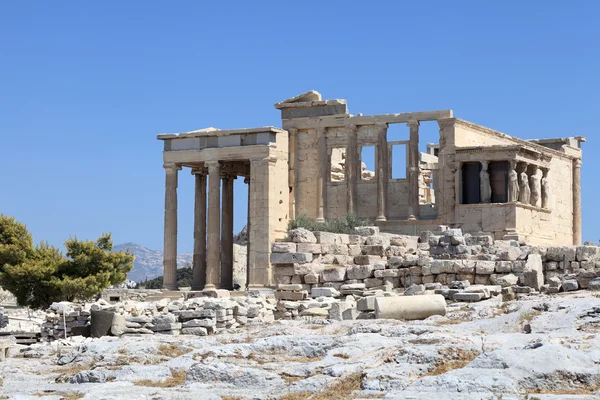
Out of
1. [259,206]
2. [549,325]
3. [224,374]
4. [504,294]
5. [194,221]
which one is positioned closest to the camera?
[224,374]

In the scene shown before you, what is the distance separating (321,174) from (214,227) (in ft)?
14.2

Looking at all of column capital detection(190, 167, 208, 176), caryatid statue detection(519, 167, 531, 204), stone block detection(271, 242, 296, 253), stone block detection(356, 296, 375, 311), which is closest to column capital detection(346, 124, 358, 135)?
column capital detection(190, 167, 208, 176)

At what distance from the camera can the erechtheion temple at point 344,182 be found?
42.5 meters

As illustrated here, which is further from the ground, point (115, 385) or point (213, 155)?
point (213, 155)

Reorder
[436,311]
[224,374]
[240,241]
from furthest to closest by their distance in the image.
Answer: [240,241]
[436,311]
[224,374]

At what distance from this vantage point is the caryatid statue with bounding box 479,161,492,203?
42.3m

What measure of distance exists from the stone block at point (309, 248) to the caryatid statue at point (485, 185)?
59.1ft

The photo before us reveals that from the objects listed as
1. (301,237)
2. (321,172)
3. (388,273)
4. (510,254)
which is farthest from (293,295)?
(321,172)

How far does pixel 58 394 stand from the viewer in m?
13.2

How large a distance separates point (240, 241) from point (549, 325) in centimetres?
3900

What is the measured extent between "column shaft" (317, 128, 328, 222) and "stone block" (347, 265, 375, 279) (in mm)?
21154

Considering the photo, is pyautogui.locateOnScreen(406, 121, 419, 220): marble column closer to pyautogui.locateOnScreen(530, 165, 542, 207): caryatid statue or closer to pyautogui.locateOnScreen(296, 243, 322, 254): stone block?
pyautogui.locateOnScreen(530, 165, 542, 207): caryatid statue

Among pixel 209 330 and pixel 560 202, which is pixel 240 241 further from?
pixel 209 330

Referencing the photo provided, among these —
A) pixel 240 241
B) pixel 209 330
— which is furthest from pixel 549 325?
pixel 240 241
